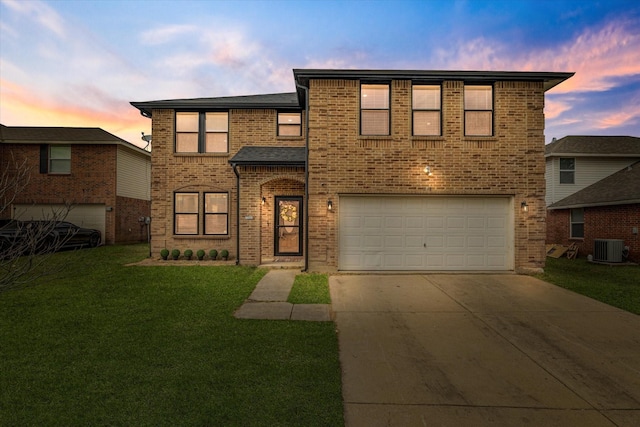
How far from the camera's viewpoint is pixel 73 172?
57.0ft

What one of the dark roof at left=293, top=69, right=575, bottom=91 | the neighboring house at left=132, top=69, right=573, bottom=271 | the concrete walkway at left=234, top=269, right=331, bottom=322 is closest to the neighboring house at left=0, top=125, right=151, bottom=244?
the dark roof at left=293, top=69, right=575, bottom=91

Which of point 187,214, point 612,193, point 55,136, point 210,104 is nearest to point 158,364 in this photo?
point 187,214

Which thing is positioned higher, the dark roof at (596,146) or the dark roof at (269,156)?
the dark roof at (596,146)

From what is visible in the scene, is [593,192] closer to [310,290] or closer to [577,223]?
[577,223]

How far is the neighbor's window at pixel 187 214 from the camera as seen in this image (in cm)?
1215

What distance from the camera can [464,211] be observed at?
32.1 feet

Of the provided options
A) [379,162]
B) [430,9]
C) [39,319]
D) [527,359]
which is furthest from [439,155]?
[430,9]

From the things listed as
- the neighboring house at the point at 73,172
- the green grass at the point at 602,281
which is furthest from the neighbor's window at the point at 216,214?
the green grass at the point at 602,281

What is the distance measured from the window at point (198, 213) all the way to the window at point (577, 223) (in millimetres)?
17108

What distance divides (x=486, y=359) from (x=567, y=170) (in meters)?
19.2

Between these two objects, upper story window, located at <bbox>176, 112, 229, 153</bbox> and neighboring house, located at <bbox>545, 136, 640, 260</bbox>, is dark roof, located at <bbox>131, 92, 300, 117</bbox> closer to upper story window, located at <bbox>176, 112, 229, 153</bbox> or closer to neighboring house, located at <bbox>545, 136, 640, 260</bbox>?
upper story window, located at <bbox>176, 112, 229, 153</bbox>

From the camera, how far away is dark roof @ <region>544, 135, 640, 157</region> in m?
17.6

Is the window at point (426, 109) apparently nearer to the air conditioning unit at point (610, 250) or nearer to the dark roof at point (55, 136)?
the air conditioning unit at point (610, 250)

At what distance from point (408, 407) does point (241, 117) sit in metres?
11.7
